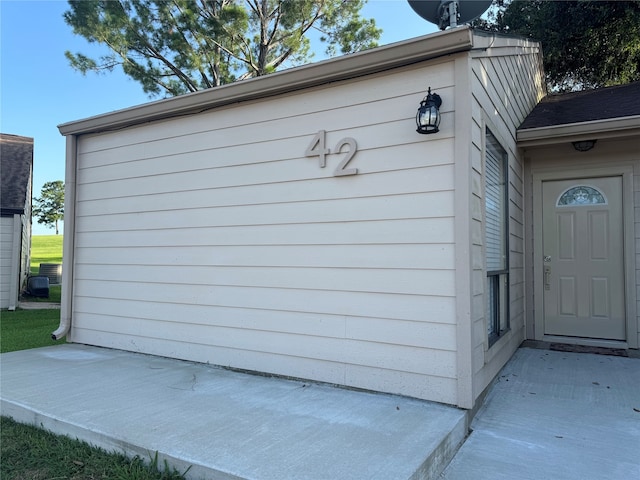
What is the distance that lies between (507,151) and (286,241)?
2313 mm

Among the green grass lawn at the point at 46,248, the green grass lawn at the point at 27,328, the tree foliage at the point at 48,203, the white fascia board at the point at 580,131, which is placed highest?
the tree foliage at the point at 48,203

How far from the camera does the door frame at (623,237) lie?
14.4 feet

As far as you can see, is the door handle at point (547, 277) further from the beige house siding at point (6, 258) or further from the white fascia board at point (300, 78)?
the beige house siding at point (6, 258)

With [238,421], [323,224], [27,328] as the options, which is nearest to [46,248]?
[27,328]

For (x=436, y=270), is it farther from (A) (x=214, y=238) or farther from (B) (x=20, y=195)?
(B) (x=20, y=195)

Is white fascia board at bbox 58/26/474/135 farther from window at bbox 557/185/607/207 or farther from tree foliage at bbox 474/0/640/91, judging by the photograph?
tree foliage at bbox 474/0/640/91

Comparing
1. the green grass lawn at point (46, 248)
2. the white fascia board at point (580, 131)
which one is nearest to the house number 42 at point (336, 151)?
the white fascia board at point (580, 131)

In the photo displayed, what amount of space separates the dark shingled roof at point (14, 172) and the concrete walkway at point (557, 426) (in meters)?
10.2

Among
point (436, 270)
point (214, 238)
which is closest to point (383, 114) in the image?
point (436, 270)

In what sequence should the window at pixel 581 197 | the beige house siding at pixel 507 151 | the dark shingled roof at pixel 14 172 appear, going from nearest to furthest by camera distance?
the beige house siding at pixel 507 151, the window at pixel 581 197, the dark shingled roof at pixel 14 172

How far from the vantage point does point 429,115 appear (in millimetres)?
2742

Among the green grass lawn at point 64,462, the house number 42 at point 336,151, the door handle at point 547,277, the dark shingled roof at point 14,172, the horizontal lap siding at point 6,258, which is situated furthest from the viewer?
the dark shingled roof at point 14,172

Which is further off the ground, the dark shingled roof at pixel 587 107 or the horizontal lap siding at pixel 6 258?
the dark shingled roof at pixel 587 107

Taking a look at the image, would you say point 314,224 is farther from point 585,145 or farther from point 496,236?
point 585,145
